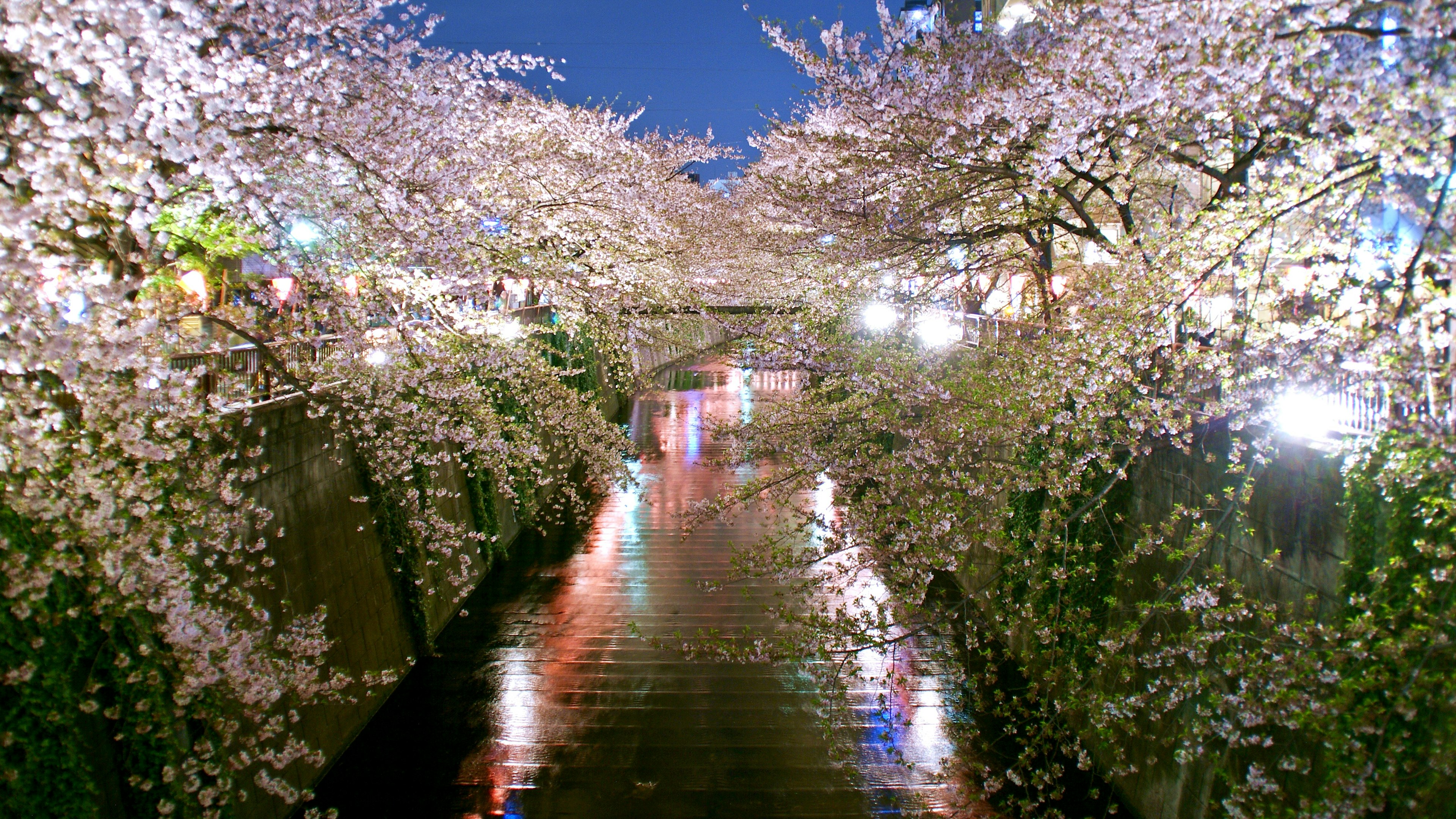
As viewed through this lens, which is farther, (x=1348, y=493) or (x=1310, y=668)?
(x=1348, y=493)

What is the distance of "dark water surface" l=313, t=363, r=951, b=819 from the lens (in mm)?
7410

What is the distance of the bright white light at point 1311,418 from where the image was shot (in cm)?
490

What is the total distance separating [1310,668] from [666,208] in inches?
659

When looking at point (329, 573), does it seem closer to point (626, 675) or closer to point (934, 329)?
point (626, 675)

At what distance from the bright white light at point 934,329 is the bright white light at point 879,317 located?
0.36m

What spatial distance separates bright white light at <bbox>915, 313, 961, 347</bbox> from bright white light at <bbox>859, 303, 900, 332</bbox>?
357 mm

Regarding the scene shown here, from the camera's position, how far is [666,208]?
18750 mm

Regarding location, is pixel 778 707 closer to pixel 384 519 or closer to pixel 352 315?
pixel 384 519

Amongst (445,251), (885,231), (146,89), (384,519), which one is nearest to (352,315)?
(445,251)

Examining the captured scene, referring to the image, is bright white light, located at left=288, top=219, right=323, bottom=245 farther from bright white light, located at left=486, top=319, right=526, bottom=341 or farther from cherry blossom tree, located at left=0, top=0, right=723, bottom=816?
bright white light, located at left=486, top=319, right=526, bottom=341

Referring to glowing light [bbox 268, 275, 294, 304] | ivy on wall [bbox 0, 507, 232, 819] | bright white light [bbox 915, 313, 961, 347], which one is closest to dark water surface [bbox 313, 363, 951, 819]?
ivy on wall [bbox 0, 507, 232, 819]

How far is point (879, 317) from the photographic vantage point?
10.7m

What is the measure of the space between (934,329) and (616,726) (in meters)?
6.69

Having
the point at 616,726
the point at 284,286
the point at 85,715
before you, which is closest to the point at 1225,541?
the point at 616,726
